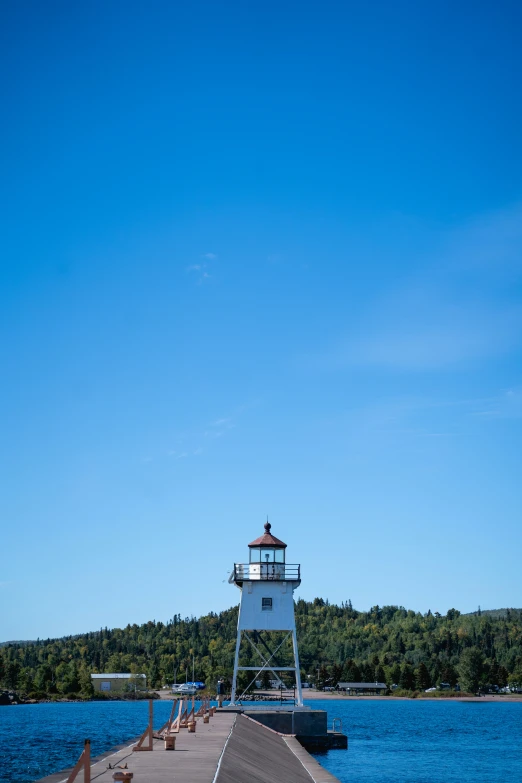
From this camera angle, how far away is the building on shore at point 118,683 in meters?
170

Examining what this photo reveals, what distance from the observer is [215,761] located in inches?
969

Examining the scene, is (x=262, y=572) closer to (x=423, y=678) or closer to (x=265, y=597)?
(x=265, y=597)

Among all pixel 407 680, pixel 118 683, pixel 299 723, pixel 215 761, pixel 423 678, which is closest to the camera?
pixel 215 761

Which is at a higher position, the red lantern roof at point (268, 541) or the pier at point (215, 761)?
the red lantern roof at point (268, 541)

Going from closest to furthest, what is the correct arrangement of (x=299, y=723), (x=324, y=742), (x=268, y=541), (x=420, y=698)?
(x=299, y=723) → (x=324, y=742) → (x=268, y=541) → (x=420, y=698)

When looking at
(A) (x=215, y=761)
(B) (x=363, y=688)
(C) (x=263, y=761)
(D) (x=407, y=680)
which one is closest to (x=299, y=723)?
(C) (x=263, y=761)

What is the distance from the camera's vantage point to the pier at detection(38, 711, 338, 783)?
69.8 feet

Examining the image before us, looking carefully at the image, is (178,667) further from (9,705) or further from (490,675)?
(490,675)

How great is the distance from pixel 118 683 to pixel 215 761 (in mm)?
157803

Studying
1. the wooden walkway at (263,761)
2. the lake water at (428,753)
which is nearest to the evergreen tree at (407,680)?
the lake water at (428,753)

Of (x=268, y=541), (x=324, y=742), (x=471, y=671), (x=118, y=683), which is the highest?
(x=268, y=541)

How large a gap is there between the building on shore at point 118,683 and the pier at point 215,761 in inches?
5453

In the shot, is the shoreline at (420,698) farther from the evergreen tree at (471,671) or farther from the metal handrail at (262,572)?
the metal handrail at (262,572)

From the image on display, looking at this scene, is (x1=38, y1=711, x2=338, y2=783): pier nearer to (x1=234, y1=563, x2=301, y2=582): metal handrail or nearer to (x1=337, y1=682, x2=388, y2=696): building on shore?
(x1=234, y1=563, x2=301, y2=582): metal handrail
